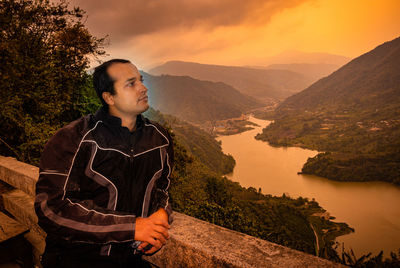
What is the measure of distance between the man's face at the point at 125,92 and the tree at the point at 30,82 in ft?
16.6

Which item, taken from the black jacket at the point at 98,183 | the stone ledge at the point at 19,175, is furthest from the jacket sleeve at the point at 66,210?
the stone ledge at the point at 19,175

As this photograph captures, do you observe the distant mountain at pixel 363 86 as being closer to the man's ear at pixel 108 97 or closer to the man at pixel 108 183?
the man at pixel 108 183

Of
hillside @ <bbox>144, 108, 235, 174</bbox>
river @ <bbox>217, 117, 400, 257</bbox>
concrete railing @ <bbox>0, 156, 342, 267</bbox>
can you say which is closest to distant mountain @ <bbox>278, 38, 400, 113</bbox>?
river @ <bbox>217, 117, 400, 257</bbox>

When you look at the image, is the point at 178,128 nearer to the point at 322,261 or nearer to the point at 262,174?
the point at 262,174

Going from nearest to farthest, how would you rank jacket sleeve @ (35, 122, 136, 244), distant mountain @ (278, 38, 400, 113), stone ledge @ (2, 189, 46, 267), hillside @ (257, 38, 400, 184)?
jacket sleeve @ (35, 122, 136, 244) < stone ledge @ (2, 189, 46, 267) < hillside @ (257, 38, 400, 184) < distant mountain @ (278, 38, 400, 113)

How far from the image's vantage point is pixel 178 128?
110500 mm

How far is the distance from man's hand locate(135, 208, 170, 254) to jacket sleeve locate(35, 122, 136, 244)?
0.16 ft

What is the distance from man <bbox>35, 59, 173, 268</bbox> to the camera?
1.26 m

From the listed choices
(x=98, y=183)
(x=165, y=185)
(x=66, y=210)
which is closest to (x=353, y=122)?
(x=165, y=185)

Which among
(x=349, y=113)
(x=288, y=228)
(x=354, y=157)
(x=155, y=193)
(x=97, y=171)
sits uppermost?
(x=349, y=113)

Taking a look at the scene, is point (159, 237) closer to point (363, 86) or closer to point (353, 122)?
point (353, 122)

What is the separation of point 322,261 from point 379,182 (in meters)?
105

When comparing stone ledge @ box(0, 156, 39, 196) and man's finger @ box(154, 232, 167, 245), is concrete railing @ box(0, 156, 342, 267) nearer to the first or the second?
man's finger @ box(154, 232, 167, 245)

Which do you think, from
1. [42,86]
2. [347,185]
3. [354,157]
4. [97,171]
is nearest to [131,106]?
[97,171]
